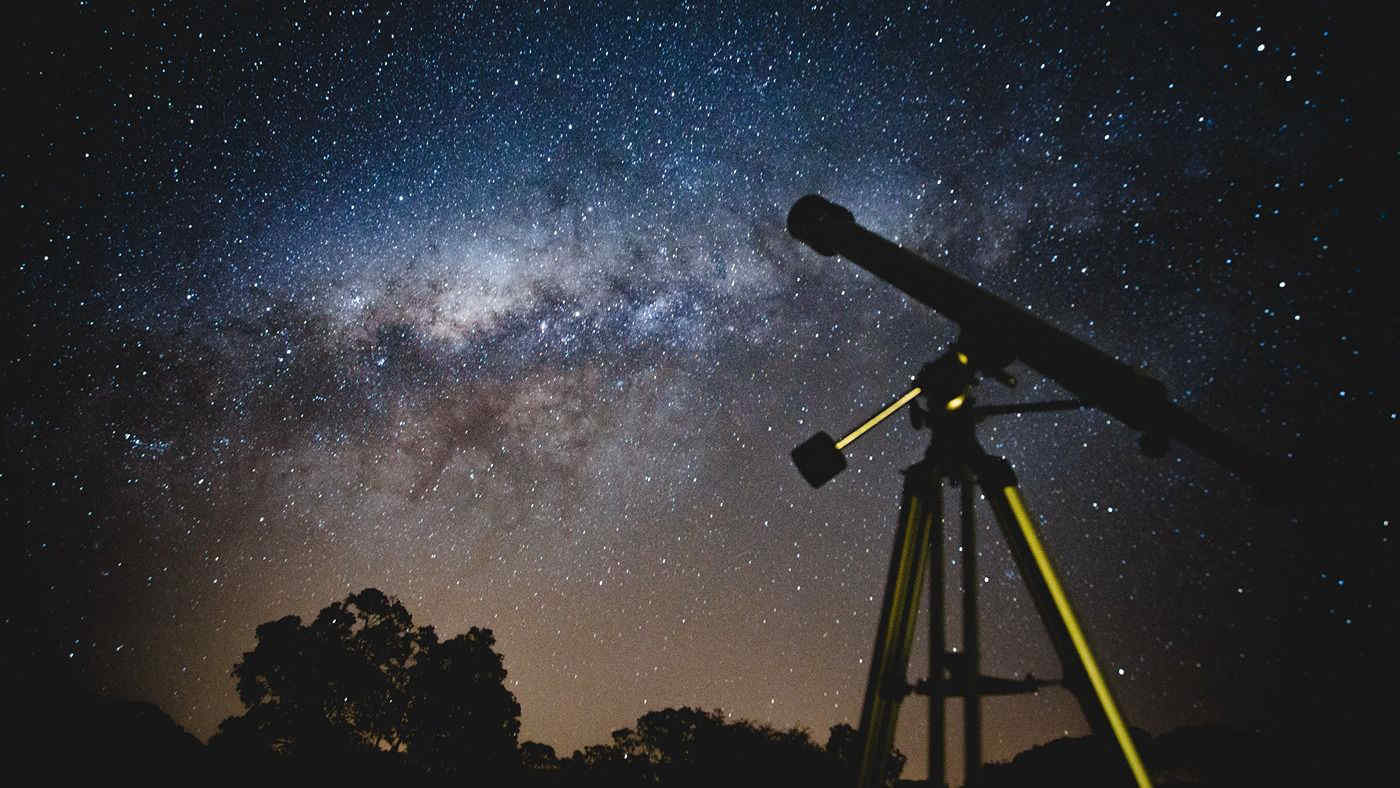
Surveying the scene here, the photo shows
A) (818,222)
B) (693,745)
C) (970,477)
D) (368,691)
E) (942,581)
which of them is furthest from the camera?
(693,745)

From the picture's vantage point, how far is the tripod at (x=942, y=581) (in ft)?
5.68

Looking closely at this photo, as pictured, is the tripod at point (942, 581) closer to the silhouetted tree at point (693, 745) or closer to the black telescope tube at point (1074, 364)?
the black telescope tube at point (1074, 364)

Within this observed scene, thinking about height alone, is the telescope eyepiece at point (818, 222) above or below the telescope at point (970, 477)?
above

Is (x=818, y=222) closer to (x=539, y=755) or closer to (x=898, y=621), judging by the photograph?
(x=898, y=621)

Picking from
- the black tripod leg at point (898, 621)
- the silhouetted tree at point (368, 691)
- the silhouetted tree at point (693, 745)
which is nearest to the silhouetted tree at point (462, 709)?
the silhouetted tree at point (368, 691)

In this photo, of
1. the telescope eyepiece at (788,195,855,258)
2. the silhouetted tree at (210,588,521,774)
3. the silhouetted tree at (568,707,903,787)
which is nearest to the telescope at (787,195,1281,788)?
the telescope eyepiece at (788,195,855,258)

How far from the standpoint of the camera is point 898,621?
7.09 ft

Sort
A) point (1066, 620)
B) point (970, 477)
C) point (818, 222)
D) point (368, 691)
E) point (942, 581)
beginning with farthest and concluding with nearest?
point (368, 691), point (818, 222), point (970, 477), point (942, 581), point (1066, 620)

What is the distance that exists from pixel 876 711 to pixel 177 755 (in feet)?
29.0

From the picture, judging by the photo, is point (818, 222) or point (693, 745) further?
point (693, 745)

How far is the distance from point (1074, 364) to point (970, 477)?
0.53 m

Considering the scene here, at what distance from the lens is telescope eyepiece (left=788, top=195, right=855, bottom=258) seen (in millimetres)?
2926

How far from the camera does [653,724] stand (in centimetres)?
2931

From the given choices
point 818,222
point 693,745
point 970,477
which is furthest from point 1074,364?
point 693,745
